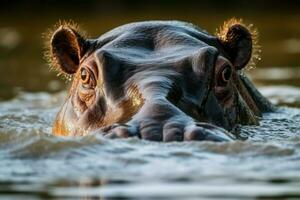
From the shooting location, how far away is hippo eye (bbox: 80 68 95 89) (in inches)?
262

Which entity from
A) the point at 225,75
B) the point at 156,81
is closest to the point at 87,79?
the point at 156,81

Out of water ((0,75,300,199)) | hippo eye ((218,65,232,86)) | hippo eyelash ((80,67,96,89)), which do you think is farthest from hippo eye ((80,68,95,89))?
water ((0,75,300,199))

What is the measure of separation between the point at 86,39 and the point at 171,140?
2.44m

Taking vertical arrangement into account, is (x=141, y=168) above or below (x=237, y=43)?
below

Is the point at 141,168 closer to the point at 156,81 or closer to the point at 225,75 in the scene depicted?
the point at 156,81

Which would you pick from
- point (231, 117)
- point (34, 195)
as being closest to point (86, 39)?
point (231, 117)

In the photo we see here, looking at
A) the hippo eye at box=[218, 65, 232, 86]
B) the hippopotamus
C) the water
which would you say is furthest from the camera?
the hippo eye at box=[218, 65, 232, 86]

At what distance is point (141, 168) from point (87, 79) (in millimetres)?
2016

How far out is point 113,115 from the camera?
593 cm

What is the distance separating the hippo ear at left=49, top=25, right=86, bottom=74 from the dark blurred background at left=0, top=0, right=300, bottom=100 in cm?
419

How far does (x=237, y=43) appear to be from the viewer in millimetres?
7418

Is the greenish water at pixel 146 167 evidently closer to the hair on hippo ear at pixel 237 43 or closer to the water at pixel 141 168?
the water at pixel 141 168

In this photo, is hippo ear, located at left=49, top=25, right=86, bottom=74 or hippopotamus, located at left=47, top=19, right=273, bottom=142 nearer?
hippopotamus, located at left=47, top=19, right=273, bottom=142

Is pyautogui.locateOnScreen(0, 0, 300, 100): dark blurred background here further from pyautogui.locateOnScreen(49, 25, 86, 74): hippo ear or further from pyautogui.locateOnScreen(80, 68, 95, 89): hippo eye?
pyautogui.locateOnScreen(80, 68, 95, 89): hippo eye
